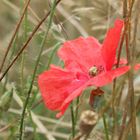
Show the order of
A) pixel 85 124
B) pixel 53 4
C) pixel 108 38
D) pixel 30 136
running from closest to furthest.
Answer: pixel 85 124 → pixel 108 38 → pixel 53 4 → pixel 30 136

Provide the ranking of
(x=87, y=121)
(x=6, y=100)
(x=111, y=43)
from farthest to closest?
(x=6, y=100), (x=111, y=43), (x=87, y=121)

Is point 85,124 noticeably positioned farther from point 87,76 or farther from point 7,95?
point 7,95

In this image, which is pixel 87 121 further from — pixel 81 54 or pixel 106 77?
pixel 81 54

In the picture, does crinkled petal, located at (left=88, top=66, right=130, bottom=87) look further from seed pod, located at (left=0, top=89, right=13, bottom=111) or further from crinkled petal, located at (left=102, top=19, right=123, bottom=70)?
seed pod, located at (left=0, top=89, right=13, bottom=111)

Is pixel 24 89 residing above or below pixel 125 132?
above

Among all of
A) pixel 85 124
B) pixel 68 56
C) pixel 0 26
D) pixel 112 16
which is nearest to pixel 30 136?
pixel 112 16

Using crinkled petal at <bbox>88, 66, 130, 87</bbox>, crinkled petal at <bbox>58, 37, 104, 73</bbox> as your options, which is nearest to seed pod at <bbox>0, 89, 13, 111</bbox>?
crinkled petal at <bbox>58, 37, 104, 73</bbox>

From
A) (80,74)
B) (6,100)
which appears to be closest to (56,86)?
(80,74)
